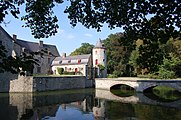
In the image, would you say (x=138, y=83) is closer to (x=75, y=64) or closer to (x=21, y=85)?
(x=21, y=85)

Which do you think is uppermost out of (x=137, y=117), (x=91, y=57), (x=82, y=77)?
(x=91, y=57)

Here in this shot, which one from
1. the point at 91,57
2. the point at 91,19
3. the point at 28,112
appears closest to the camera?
the point at 91,19

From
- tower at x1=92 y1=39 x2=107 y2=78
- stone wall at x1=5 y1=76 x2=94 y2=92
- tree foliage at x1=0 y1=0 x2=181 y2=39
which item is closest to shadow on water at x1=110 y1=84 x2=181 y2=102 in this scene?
tower at x1=92 y1=39 x2=107 y2=78

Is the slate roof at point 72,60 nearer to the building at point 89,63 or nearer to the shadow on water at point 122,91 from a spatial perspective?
the building at point 89,63

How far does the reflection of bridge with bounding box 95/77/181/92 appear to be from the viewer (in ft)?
69.8

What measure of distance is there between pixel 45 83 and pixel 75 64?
10.0m

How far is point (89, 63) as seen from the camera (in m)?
34.0

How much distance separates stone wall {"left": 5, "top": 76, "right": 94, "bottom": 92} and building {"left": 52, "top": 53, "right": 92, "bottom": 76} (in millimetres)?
2716

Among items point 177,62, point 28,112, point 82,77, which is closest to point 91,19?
point 28,112

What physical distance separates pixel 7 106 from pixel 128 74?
25.6m

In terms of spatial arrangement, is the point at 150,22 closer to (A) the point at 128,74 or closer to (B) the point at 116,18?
(B) the point at 116,18

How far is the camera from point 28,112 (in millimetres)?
13438

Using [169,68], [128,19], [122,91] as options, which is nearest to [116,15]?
[128,19]

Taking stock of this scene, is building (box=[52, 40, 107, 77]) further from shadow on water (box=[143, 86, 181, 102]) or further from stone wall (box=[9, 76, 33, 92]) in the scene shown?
stone wall (box=[9, 76, 33, 92])
